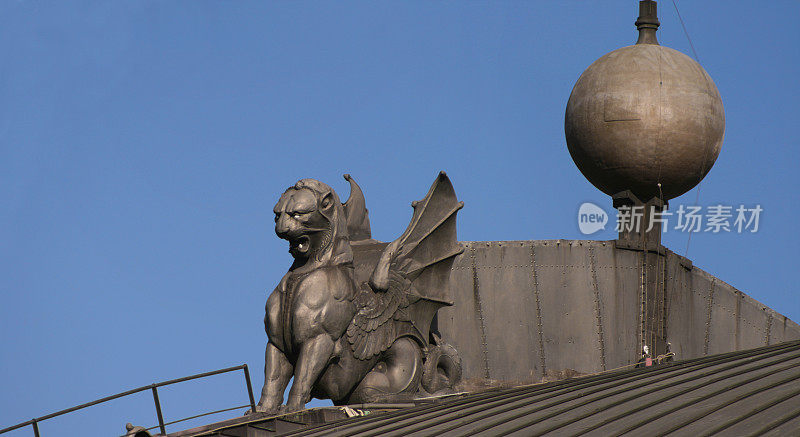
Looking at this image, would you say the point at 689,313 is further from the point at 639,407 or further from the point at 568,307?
the point at 639,407

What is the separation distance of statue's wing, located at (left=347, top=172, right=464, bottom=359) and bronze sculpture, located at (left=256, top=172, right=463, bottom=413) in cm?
1

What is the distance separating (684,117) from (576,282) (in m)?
2.90

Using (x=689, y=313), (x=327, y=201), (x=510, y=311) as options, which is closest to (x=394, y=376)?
(x=327, y=201)

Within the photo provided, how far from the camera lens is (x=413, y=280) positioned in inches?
672

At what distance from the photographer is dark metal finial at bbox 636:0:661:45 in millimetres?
21781

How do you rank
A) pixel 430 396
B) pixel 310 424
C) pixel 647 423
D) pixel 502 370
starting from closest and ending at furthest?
pixel 647 423
pixel 310 424
pixel 430 396
pixel 502 370

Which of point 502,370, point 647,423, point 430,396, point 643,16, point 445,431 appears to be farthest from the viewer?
→ point 643,16

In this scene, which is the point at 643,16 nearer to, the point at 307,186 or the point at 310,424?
the point at 307,186

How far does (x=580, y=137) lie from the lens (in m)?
21.1

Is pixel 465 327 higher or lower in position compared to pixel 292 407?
higher

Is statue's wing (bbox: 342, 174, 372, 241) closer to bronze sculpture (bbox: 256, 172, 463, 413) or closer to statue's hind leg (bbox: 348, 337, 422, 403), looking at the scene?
bronze sculpture (bbox: 256, 172, 463, 413)

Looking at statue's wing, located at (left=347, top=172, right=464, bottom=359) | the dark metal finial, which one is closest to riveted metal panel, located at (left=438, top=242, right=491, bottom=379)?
statue's wing, located at (left=347, top=172, right=464, bottom=359)

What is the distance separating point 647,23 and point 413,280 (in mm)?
7112

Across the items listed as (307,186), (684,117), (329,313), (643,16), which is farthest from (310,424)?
(643,16)
